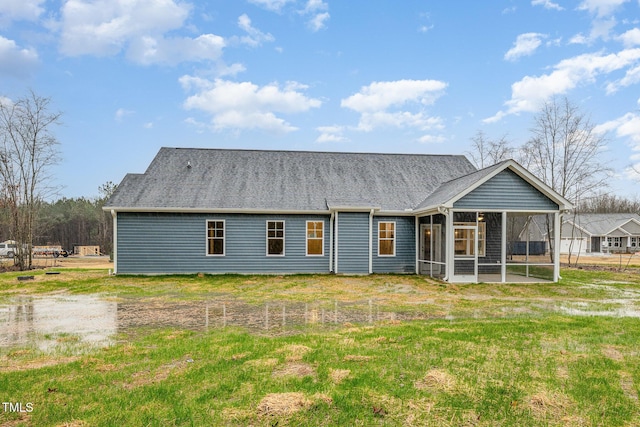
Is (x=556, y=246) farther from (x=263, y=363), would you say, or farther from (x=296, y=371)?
(x=263, y=363)

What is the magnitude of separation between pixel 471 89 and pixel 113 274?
21529 mm

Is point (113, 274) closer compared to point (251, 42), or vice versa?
point (113, 274)

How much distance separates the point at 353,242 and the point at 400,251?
2.21 m

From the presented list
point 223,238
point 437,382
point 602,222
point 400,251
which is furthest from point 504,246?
point 602,222

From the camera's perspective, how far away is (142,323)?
24.0 feet

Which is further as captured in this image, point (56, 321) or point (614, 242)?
point (614, 242)

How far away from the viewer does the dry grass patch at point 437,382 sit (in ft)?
13.1

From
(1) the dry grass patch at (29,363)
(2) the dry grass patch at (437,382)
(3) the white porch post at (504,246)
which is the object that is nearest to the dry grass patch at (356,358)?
(2) the dry grass patch at (437,382)

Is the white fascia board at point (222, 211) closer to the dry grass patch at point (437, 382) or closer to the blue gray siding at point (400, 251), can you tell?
the blue gray siding at point (400, 251)

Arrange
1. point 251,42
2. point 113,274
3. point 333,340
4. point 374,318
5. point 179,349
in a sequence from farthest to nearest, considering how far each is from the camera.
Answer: point 251,42, point 113,274, point 374,318, point 333,340, point 179,349

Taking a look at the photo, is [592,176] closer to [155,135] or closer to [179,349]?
[179,349]

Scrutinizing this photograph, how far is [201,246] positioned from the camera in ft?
51.3

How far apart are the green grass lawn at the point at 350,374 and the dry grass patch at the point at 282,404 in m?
0.01

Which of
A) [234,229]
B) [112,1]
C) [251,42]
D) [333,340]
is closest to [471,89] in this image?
[251,42]
